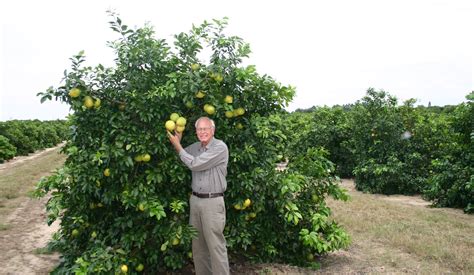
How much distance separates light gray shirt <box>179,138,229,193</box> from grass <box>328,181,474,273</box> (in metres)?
2.64

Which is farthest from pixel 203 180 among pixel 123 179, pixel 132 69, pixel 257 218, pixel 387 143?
pixel 387 143

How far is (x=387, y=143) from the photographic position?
1255cm

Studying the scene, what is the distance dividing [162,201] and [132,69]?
151 cm

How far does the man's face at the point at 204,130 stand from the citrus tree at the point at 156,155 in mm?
212

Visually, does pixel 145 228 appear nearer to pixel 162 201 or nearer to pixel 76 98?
pixel 162 201

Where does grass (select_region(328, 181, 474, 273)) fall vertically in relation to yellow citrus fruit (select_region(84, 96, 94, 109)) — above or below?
below

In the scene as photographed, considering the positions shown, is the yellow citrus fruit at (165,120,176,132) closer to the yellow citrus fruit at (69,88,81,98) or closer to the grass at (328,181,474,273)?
the yellow citrus fruit at (69,88,81,98)

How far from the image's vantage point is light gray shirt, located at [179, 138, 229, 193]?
4.34 meters

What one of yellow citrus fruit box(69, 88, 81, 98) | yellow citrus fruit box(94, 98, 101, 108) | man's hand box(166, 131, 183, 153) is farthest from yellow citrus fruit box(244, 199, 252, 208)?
yellow citrus fruit box(69, 88, 81, 98)

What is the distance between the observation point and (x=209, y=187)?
445 centimetres

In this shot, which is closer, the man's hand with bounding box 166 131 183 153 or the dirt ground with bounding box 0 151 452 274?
the man's hand with bounding box 166 131 183 153

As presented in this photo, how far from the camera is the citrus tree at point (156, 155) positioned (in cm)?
445

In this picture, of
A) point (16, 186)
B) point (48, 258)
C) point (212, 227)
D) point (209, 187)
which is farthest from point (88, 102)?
point (16, 186)

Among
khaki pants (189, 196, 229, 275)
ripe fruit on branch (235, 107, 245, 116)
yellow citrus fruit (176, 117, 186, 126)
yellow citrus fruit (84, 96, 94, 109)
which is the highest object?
yellow citrus fruit (84, 96, 94, 109)
